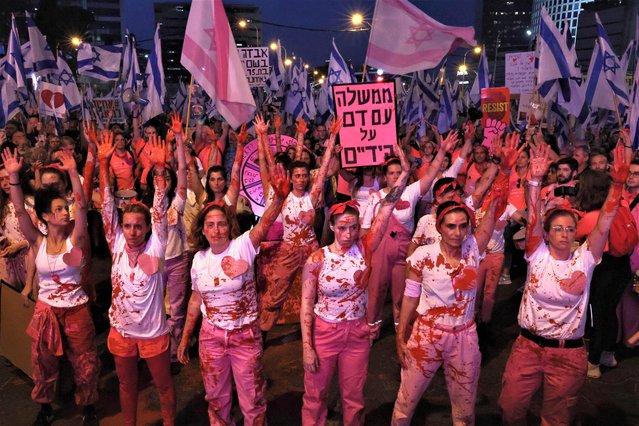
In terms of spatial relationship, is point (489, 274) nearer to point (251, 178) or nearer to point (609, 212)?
point (609, 212)

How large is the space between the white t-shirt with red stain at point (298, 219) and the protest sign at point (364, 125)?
634mm

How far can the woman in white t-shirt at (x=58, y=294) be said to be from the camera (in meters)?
4.17

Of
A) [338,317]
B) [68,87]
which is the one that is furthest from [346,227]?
[68,87]

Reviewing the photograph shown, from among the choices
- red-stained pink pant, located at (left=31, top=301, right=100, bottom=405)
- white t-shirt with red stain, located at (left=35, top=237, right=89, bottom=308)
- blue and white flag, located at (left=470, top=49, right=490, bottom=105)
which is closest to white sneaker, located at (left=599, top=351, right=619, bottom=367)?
red-stained pink pant, located at (left=31, top=301, right=100, bottom=405)

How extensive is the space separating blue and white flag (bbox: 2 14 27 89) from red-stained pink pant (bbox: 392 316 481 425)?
11.5m

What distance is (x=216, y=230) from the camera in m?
3.71

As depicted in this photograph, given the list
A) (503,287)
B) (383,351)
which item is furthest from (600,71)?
(383,351)

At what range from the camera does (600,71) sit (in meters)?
9.30

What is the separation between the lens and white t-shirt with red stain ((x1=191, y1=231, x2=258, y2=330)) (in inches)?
146

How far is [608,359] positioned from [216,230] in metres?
4.42

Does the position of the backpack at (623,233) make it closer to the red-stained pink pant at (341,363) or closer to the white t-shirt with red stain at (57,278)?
the red-stained pink pant at (341,363)

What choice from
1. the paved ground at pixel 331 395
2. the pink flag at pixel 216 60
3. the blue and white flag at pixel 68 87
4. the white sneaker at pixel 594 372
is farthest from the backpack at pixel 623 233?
the blue and white flag at pixel 68 87

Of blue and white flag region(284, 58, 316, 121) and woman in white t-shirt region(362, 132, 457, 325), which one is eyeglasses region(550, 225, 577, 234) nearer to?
woman in white t-shirt region(362, 132, 457, 325)

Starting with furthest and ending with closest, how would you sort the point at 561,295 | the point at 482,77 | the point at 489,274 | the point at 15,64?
1. the point at 482,77
2. the point at 15,64
3. the point at 489,274
4. the point at 561,295
